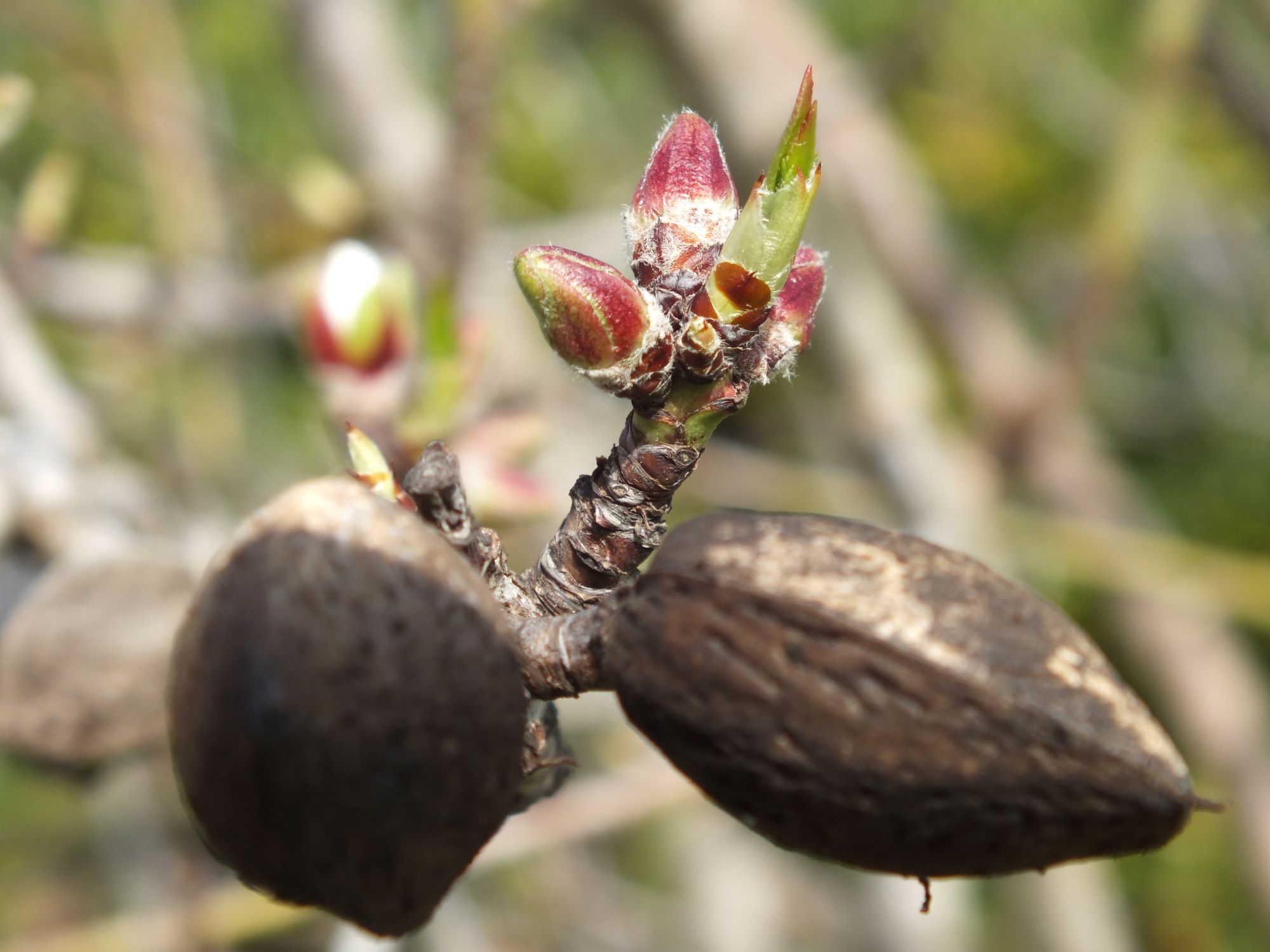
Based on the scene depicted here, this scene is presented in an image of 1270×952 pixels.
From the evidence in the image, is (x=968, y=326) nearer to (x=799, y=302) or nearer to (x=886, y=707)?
(x=799, y=302)

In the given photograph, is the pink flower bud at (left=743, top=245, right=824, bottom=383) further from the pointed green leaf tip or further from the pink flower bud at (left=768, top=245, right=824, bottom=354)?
the pointed green leaf tip

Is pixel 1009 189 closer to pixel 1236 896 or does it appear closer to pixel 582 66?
pixel 582 66

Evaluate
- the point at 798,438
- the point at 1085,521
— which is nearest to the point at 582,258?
the point at 1085,521

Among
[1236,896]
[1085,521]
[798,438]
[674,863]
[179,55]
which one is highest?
[1085,521]

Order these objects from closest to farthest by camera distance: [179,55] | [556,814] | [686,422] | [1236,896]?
[686,422] < [556,814] < [179,55] < [1236,896]

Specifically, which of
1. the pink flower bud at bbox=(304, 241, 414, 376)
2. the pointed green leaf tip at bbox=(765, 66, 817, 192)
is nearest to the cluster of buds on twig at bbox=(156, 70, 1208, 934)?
the pointed green leaf tip at bbox=(765, 66, 817, 192)

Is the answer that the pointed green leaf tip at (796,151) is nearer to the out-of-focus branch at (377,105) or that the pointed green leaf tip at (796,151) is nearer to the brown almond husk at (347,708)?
the brown almond husk at (347,708)
